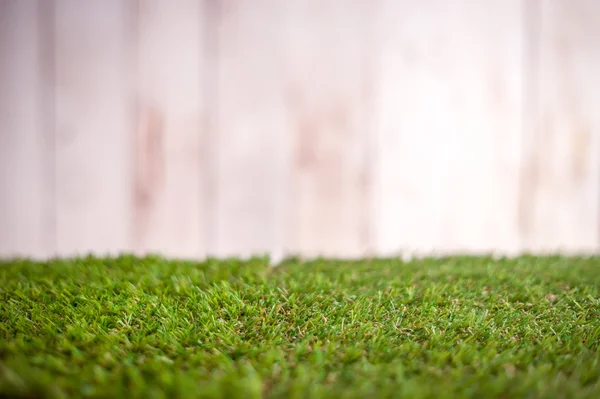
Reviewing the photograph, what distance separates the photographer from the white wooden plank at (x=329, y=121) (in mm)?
1658

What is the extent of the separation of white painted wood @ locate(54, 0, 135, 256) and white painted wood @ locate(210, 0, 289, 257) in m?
0.39

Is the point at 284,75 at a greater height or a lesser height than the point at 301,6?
lesser

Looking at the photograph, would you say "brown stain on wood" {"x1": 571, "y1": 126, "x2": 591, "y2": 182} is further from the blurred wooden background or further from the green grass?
the green grass

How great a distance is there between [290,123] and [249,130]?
0.18 meters

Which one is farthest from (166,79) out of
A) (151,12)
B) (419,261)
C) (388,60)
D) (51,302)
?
(419,261)

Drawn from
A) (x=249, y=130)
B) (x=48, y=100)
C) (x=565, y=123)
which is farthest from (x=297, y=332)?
(x=565, y=123)

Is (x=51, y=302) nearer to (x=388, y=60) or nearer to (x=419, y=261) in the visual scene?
(x=419, y=261)

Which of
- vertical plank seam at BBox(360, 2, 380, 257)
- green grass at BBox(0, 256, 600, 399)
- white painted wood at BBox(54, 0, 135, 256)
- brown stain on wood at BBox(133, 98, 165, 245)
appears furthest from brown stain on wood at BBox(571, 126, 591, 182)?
white painted wood at BBox(54, 0, 135, 256)

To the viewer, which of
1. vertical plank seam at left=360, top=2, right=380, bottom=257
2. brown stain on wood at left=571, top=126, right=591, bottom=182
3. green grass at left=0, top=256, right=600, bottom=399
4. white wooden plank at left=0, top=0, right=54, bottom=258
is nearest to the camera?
green grass at left=0, top=256, right=600, bottom=399

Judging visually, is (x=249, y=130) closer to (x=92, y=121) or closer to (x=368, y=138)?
(x=368, y=138)

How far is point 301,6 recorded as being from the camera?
64.9 inches

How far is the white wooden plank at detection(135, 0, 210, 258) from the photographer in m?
1.62

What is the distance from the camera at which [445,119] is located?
1.73 metres

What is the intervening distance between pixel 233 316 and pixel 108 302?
229 millimetres
